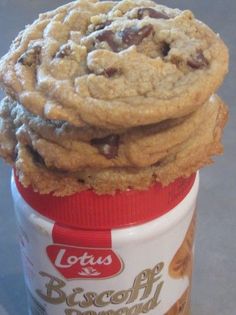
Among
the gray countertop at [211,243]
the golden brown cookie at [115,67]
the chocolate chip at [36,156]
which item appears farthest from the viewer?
the gray countertop at [211,243]

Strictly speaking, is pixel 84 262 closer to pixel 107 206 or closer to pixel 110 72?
pixel 107 206

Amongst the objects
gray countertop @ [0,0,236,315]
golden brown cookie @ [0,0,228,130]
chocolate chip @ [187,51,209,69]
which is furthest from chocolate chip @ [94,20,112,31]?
gray countertop @ [0,0,236,315]

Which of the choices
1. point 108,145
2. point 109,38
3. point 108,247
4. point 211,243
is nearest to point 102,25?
point 109,38

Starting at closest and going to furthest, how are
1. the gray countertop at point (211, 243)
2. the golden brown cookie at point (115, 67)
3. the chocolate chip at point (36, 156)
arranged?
1. the golden brown cookie at point (115, 67)
2. the chocolate chip at point (36, 156)
3. the gray countertop at point (211, 243)

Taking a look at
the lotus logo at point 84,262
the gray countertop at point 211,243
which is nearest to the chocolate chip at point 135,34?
the lotus logo at point 84,262

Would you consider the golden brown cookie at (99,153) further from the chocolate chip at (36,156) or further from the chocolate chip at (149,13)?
the chocolate chip at (149,13)

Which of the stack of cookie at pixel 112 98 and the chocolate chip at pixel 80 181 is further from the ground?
the stack of cookie at pixel 112 98

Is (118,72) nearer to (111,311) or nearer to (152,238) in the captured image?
(152,238)

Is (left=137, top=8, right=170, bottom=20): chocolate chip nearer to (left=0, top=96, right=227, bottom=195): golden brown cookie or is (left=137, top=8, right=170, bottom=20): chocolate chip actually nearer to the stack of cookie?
the stack of cookie
